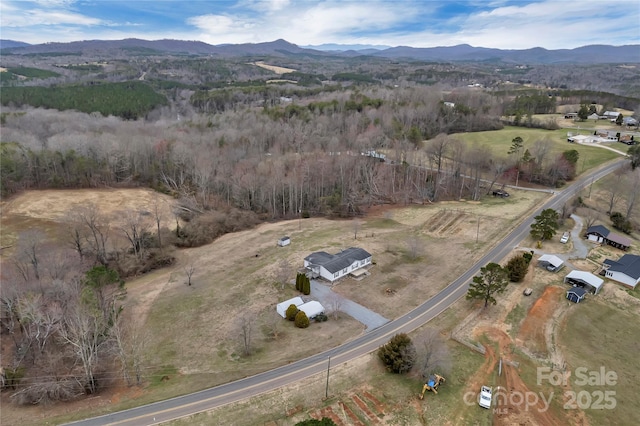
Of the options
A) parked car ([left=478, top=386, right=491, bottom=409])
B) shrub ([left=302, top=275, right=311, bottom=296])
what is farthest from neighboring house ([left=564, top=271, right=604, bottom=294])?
shrub ([left=302, top=275, right=311, bottom=296])

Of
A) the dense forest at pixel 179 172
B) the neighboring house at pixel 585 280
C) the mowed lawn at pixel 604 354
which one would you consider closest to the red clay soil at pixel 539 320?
the mowed lawn at pixel 604 354

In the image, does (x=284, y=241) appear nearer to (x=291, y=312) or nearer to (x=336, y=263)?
(x=336, y=263)

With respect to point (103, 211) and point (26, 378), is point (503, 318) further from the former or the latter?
point (103, 211)

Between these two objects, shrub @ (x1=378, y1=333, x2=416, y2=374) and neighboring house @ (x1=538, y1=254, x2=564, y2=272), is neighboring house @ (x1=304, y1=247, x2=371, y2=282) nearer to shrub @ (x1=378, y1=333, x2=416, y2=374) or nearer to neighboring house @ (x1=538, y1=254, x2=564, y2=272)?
shrub @ (x1=378, y1=333, x2=416, y2=374)

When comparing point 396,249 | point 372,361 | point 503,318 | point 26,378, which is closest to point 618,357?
point 503,318

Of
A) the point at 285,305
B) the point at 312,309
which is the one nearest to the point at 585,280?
the point at 312,309

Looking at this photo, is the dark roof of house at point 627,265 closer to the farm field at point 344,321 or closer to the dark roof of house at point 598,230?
the farm field at point 344,321
